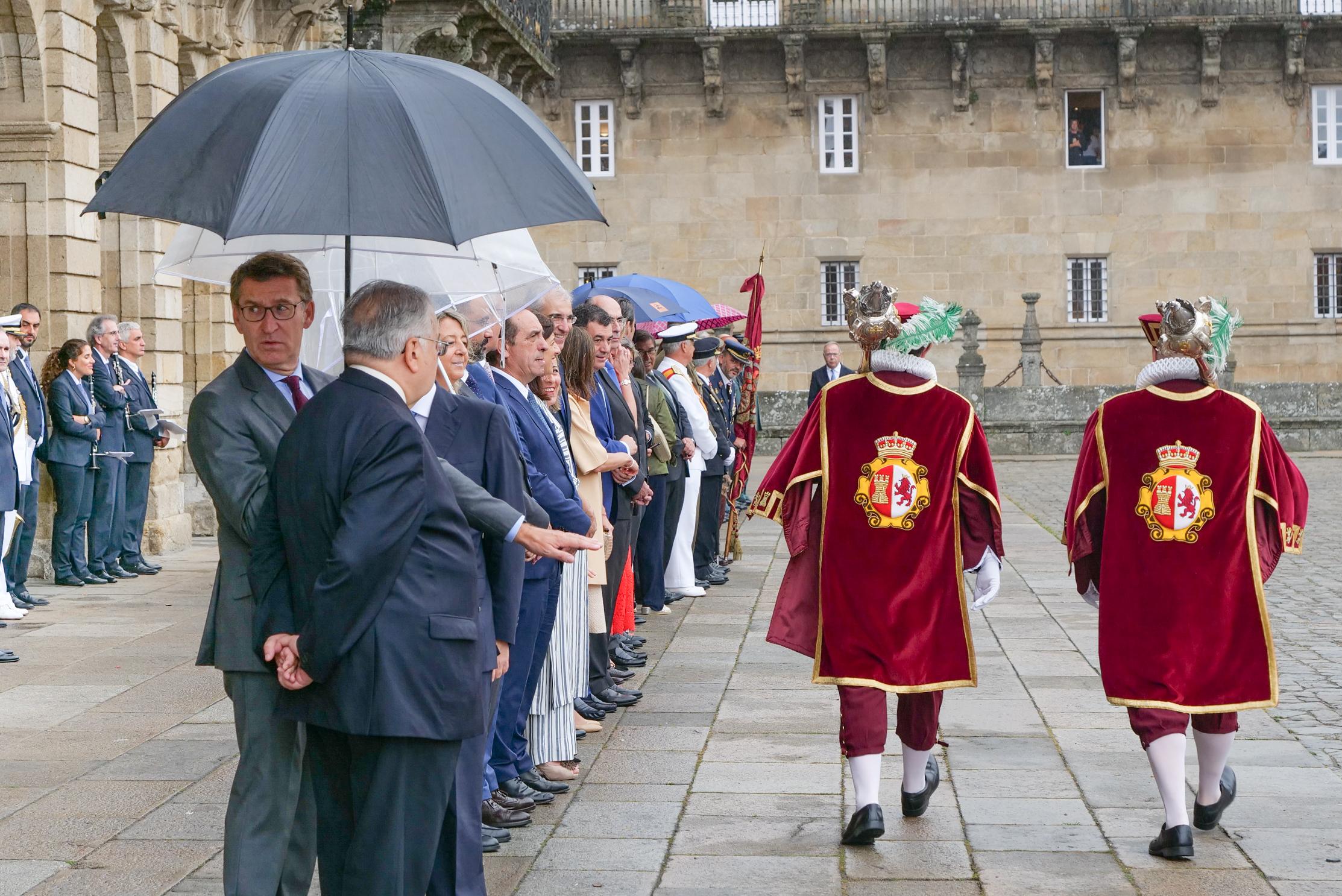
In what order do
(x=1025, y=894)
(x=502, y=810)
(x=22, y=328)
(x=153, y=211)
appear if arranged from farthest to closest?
(x=22, y=328) < (x=502, y=810) < (x=1025, y=894) < (x=153, y=211)

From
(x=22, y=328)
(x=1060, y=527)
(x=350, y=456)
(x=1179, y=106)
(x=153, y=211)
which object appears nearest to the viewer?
(x=350, y=456)

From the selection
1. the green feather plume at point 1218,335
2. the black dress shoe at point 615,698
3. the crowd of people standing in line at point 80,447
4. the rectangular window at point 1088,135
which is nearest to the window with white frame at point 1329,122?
the rectangular window at point 1088,135

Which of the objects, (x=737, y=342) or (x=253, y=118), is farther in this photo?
(x=737, y=342)

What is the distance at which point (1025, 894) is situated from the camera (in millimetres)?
5262

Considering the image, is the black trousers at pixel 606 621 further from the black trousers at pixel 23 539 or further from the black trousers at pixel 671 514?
the black trousers at pixel 23 539

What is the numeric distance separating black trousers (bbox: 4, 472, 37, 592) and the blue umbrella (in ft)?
13.7

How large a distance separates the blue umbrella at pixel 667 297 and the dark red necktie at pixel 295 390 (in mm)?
7623

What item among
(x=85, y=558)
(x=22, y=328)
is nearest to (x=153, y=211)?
(x=22, y=328)

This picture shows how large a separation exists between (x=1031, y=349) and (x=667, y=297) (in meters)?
19.7

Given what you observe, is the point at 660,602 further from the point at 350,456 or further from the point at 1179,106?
the point at 1179,106

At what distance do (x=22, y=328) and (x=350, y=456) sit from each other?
9241 millimetres

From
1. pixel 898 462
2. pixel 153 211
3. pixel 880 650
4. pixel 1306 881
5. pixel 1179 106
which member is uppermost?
pixel 1179 106

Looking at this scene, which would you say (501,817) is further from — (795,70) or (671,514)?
(795,70)

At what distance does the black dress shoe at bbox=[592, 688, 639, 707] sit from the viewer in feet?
27.1
